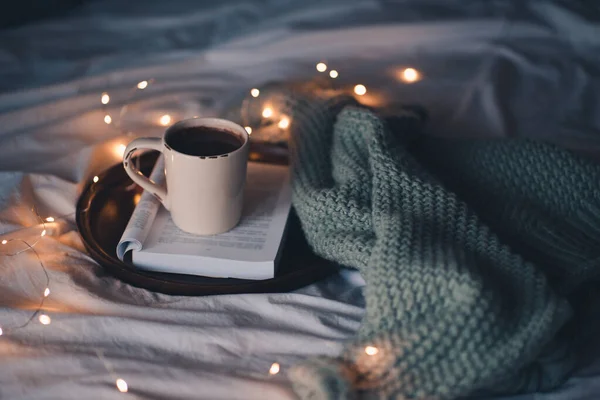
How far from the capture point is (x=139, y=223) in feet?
2.25

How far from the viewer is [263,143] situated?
87 cm

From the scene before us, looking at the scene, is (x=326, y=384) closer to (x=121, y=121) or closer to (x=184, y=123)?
(x=184, y=123)

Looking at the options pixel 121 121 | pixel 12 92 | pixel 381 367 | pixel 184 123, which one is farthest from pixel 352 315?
pixel 12 92

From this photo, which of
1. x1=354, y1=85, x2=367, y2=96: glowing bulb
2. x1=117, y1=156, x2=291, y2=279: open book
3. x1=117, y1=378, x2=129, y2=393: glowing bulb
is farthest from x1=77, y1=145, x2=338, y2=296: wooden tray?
x1=354, y1=85, x2=367, y2=96: glowing bulb

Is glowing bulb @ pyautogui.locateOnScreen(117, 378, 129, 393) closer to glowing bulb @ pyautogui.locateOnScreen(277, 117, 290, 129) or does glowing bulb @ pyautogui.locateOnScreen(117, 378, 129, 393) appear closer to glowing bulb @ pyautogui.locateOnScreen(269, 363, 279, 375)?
glowing bulb @ pyautogui.locateOnScreen(269, 363, 279, 375)

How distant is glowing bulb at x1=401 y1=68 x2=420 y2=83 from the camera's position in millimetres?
1092

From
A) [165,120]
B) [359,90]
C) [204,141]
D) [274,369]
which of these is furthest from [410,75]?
[274,369]

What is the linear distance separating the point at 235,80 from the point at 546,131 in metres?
0.48

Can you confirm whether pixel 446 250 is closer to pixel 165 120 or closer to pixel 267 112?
pixel 267 112

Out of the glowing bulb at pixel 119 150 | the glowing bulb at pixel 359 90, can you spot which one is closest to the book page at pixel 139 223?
the glowing bulb at pixel 119 150

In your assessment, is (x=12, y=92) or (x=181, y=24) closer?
(x=12, y=92)

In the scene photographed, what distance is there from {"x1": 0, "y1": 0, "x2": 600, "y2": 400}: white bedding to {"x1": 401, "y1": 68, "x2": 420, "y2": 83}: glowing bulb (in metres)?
0.02

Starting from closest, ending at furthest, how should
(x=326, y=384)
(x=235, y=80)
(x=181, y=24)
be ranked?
1. (x=326, y=384)
2. (x=235, y=80)
3. (x=181, y=24)

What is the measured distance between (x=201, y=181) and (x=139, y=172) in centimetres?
8
